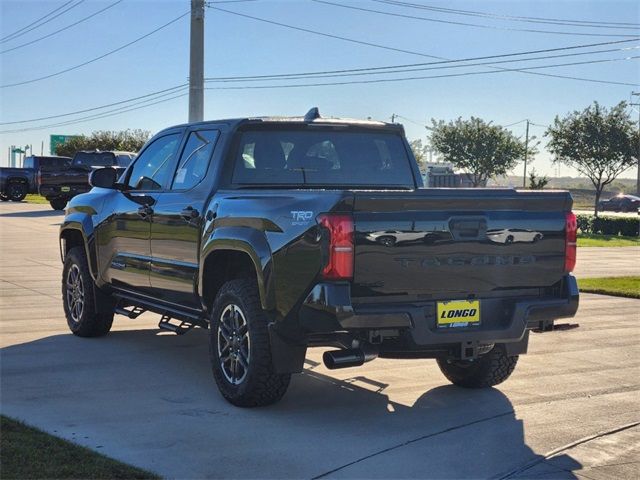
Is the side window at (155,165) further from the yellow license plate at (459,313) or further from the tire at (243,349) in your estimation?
the yellow license plate at (459,313)

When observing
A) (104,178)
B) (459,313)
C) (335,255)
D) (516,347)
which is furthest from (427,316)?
(104,178)

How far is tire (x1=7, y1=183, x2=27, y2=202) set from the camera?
41.6 metres

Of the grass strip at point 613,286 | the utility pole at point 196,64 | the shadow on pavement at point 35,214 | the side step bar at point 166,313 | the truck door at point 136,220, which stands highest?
the utility pole at point 196,64

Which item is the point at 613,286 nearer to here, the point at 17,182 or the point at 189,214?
the point at 189,214

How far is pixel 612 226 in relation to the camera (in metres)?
35.9

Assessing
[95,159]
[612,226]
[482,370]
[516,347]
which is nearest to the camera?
[516,347]

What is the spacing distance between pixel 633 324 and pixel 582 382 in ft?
11.8

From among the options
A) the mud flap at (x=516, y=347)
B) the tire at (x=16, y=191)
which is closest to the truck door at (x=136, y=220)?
the mud flap at (x=516, y=347)

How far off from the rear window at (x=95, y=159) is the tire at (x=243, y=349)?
25167 millimetres

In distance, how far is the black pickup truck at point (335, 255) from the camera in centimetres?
544

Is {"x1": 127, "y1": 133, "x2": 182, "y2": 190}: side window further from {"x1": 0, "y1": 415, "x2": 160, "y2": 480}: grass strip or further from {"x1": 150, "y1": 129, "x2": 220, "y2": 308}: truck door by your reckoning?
{"x1": 0, "y1": 415, "x2": 160, "y2": 480}: grass strip

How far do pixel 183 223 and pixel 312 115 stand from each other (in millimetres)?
1394

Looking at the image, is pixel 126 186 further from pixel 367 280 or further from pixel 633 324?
pixel 633 324

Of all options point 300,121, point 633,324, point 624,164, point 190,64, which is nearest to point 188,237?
point 300,121
